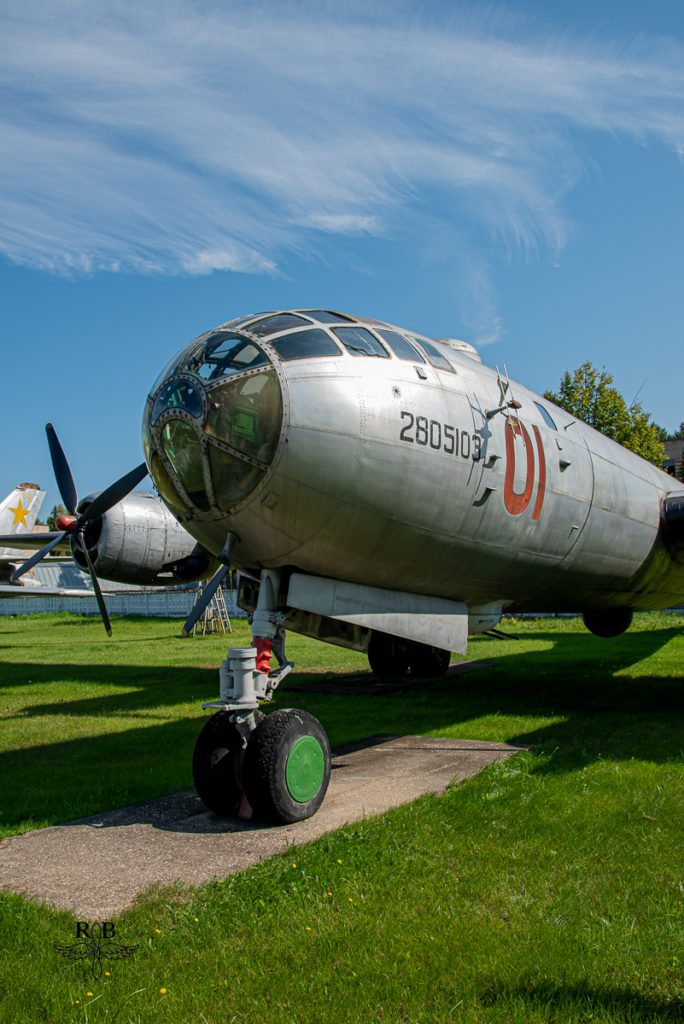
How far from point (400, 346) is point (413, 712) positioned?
6682 mm

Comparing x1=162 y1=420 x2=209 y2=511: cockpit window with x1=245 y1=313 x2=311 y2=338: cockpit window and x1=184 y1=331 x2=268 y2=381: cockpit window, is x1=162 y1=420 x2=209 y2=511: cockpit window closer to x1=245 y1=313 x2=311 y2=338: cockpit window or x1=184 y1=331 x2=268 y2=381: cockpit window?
x1=184 y1=331 x2=268 y2=381: cockpit window

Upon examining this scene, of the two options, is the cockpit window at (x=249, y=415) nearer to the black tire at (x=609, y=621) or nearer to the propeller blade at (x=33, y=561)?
the propeller blade at (x=33, y=561)

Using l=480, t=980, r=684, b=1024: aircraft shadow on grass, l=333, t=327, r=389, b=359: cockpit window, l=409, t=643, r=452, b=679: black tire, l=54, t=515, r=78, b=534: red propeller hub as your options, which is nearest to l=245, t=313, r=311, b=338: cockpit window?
l=333, t=327, r=389, b=359: cockpit window

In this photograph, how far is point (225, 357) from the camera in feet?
22.0

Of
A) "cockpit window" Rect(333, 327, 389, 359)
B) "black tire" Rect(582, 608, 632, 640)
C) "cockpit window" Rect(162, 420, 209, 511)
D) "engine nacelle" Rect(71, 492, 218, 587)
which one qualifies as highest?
"cockpit window" Rect(333, 327, 389, 359)

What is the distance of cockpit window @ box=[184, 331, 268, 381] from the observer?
662cm

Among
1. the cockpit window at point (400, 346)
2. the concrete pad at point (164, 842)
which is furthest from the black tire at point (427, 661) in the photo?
the cockpit window at point (400, 346)

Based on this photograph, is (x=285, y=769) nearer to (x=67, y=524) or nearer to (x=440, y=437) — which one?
(x=440, y=437)

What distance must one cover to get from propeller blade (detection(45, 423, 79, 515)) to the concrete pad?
736 centimetres

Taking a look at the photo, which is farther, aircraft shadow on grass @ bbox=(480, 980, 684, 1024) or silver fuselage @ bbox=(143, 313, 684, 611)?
silver fuselage @ bbox=(143, 313, 684, 611)

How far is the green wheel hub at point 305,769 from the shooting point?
241 inches

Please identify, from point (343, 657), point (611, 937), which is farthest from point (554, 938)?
point (343, 657)

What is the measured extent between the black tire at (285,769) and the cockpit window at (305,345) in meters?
3.27

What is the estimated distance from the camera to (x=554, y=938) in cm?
408
